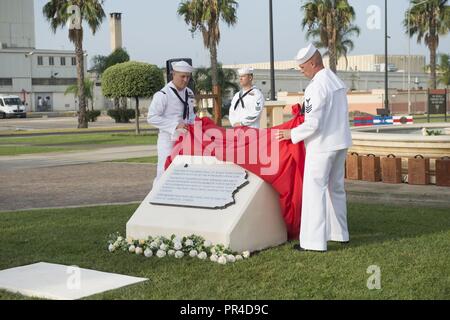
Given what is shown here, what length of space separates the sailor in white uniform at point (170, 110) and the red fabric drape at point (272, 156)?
3.30ft

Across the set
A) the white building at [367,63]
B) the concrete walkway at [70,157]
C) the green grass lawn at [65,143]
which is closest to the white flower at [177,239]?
the concrete walkway at [70,157]

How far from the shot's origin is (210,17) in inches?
1689

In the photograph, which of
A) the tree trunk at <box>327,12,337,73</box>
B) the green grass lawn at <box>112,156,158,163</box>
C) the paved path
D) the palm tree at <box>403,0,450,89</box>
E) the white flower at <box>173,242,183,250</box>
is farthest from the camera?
the palm tree at <box>403,0,450,89</box>

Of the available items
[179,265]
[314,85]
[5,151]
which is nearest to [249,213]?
[179,265]

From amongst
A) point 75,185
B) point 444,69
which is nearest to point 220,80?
point 444,69

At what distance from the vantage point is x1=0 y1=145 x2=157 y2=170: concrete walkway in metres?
18.9

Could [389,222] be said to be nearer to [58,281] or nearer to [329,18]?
[58,281]

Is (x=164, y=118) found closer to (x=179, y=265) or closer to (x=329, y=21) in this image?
(x=179, y=265)

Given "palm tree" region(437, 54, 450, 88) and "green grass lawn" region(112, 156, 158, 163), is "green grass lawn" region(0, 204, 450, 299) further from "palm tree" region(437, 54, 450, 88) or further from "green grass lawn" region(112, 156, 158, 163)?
"palm tree" region(437, 54, 450, 88)

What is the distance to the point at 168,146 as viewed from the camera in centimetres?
866

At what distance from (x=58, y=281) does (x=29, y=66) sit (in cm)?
7803

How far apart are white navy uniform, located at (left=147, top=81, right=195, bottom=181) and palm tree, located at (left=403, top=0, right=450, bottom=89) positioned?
1959 inches

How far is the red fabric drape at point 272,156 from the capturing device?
715 centimetres

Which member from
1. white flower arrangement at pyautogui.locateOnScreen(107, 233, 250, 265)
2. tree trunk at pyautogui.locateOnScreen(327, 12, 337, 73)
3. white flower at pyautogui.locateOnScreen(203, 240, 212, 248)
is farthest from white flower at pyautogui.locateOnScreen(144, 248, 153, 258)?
tree trunk at pyautogui.locateOnScreen(327, 12, 337, 73)
